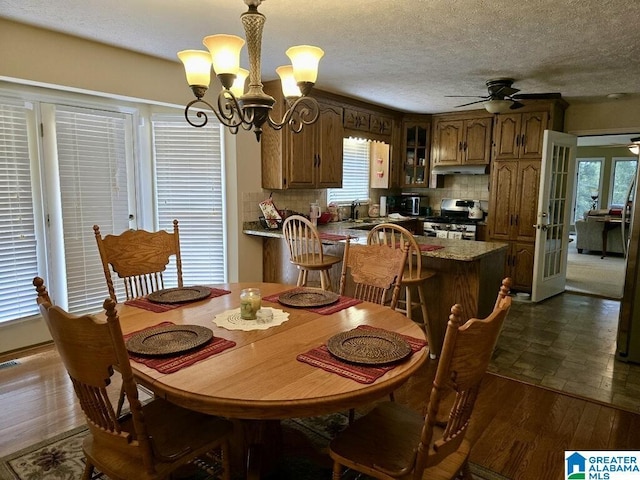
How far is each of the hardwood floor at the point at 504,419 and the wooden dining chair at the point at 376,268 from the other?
0.76m

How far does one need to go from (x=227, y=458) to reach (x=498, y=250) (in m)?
2.49

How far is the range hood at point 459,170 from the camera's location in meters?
5.51

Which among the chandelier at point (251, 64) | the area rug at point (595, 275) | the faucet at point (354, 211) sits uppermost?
the chandelier at point (251, 64)

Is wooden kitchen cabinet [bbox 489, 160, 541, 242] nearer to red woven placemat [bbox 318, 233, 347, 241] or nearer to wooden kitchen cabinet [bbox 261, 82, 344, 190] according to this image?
wooden kitchen cabinet [bbox 261, 82, 344, 190]

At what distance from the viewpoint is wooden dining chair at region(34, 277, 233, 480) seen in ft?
3.94

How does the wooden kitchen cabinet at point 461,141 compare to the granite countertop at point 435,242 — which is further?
the wooden kitchen cabinet at point 461,141

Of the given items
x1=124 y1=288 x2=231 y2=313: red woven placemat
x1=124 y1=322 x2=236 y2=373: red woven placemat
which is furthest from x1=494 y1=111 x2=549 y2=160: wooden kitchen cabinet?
x1=124 y1=322 x2=236 y2=373: red woven placemat

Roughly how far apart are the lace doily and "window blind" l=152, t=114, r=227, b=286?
2290 millimetres

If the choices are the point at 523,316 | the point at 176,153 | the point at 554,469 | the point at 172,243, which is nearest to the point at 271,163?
the point at 176,153

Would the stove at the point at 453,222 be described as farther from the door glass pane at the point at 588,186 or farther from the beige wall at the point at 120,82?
the door glass pane at the point at 588,186

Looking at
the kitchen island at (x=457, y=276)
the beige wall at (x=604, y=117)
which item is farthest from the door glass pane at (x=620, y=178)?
the kitchen island at (x=457, y=276)

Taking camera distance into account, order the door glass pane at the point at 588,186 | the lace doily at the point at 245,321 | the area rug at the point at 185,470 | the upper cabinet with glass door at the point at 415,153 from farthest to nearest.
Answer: the door glass pane at the point at 588,186 → the upper cabinet with glass door at the point at 415,153 → the area rug at the point at 185,470 → the lace doily at the point at 245,321

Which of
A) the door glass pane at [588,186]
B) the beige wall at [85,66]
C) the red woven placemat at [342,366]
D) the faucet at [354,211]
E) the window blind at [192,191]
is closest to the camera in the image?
the red woven placemat at [342,366]

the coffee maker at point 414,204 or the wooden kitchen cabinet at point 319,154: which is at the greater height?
the wooden kitchen cabinet at point 319,154
